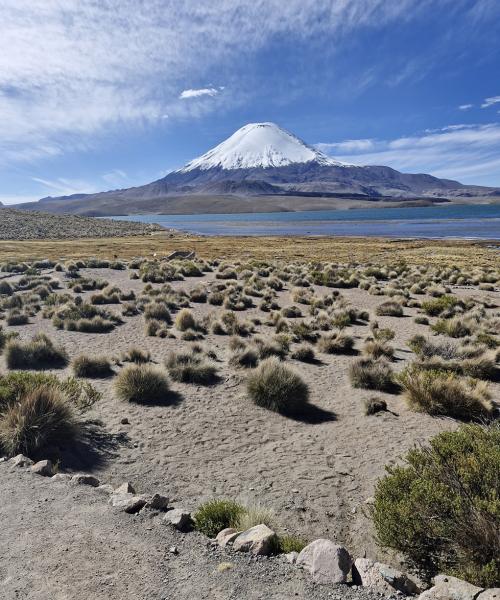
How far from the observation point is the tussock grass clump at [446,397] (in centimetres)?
827

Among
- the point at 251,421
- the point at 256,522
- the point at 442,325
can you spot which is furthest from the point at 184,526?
the point at 442,325

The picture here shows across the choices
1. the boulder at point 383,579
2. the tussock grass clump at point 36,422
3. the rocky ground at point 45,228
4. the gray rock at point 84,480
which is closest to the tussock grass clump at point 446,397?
the boulder at point 383,579

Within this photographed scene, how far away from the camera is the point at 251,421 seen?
8.34m

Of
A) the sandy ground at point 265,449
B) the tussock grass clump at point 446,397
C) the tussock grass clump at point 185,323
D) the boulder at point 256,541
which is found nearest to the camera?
the boulder at point 256,541

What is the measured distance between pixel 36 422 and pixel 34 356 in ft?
17.5

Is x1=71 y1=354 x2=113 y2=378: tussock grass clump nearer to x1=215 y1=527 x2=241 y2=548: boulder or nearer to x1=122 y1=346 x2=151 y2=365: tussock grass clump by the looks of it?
x1=122 y1=346 x2=151 y2=365: tussock grass clump

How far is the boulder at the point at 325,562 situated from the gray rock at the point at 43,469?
146 inches

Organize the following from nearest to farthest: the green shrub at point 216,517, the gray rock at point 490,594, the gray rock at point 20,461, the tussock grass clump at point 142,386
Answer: the gray rock at point 490,594
the green shrub at point 216,517
the gray rock at point 20,461
the tussock grass clump at point 142,386

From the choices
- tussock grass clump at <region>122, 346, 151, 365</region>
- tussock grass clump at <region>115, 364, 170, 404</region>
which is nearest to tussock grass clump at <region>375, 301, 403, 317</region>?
tussock grass clump at <region>122, 346, 151, 365</region>

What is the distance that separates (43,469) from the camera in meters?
5.85

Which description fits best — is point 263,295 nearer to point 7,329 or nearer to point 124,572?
point 7,329

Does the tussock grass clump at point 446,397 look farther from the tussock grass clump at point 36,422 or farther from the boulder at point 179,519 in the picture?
the tussock grass clump at point 36,422

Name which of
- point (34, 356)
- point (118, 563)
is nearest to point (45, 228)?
point (34, 356)

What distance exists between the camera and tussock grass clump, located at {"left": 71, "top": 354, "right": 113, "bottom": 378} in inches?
414
